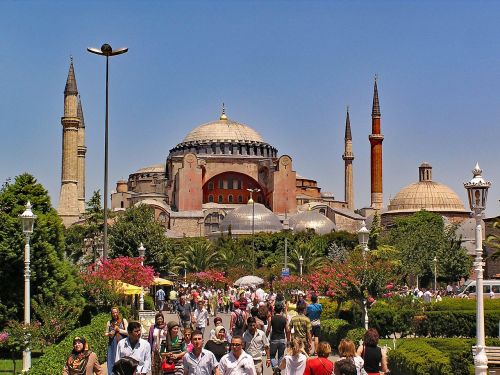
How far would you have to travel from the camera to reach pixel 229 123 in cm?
9381

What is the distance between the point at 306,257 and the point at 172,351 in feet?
159

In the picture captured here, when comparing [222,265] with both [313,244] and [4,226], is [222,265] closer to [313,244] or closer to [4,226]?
[313,244]

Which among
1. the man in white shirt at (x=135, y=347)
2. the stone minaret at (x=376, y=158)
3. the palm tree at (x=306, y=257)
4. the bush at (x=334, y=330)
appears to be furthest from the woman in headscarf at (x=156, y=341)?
the stone minaret at (x=376, y=158)

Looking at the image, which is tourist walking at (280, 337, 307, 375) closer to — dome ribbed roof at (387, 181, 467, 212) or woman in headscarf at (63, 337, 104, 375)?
woman in headscarf at (63, 337, 104, 375)

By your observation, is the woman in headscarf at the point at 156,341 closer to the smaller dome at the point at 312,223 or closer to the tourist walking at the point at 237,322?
the tourist walking at the point at 237,322

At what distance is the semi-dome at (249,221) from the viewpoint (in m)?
73.9

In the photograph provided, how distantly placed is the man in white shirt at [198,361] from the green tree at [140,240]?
128ft

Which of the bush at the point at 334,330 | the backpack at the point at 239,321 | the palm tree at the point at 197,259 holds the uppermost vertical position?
the palm tree at the point at 197,259

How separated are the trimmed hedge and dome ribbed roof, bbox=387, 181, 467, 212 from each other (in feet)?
215

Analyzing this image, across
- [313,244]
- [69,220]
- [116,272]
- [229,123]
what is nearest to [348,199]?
[229,123]

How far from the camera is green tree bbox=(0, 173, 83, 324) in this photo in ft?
62.6

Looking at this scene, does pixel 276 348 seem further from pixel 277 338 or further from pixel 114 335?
pixel 114 335

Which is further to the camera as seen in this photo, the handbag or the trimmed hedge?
the trimmed hedge

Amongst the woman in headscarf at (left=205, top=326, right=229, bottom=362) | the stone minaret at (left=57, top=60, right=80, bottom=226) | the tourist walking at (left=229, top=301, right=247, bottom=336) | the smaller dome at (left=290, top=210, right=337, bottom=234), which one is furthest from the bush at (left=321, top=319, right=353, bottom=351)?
the smaller dome at (left=290, top=210, right=337, bottom=234)
